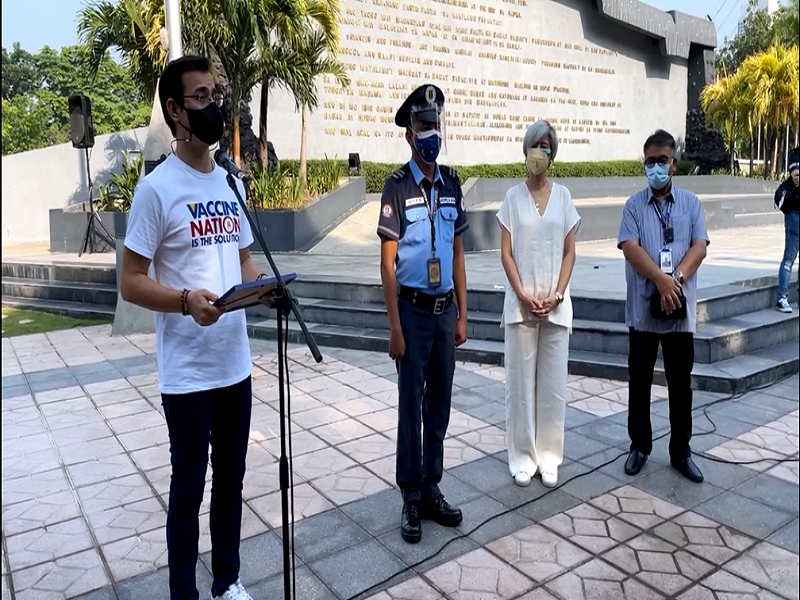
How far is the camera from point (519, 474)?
3.59 metres

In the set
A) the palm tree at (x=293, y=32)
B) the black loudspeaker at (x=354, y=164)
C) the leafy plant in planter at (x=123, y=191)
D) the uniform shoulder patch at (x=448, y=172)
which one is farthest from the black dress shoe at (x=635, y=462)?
the black loudspeaker at (x=354, y=164)

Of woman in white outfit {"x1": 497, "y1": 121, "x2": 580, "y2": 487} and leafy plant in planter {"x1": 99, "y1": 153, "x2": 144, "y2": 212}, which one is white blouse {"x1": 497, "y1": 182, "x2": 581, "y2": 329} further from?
leafy plant in planter {"x1": 99, "y1": 153, "x2": 144, "y2": 212}

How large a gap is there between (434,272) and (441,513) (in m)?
1.15

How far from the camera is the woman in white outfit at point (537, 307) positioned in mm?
3477

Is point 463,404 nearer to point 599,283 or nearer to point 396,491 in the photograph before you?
point 396,491

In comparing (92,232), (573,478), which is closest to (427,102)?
(573,478)

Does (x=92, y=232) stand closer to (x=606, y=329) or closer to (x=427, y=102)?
(x=606, y=329)

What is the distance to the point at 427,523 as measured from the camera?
3.20 metres

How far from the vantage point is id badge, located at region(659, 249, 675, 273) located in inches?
139

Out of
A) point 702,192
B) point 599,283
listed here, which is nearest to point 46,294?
point 599,283

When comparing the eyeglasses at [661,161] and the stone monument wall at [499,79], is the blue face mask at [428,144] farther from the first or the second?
the stone monument wall at [499,79]

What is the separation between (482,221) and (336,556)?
8697 millimetres

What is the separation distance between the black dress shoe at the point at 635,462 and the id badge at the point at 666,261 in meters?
1.04

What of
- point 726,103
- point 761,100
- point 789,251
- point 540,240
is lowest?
point 789,251
